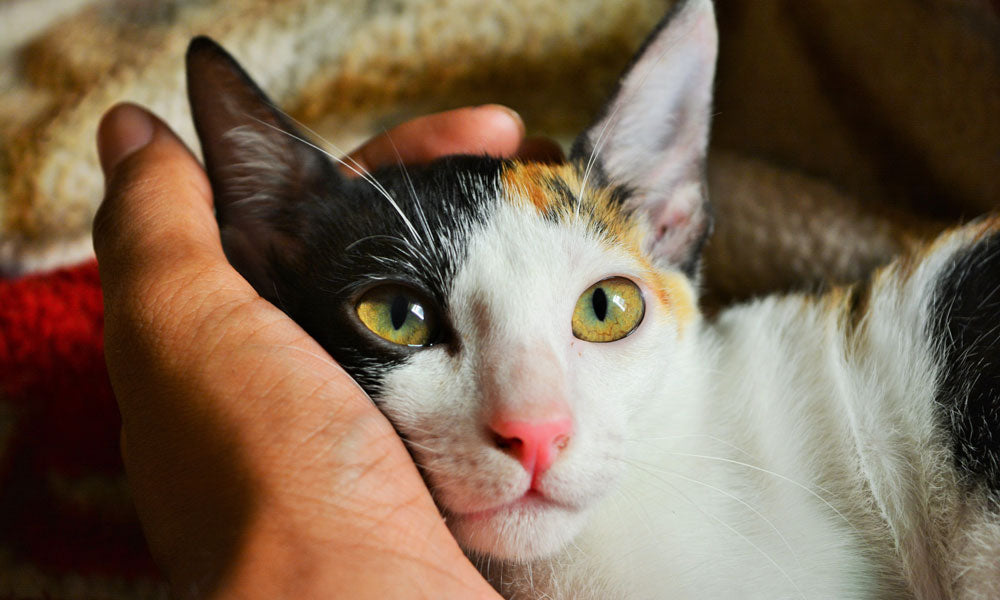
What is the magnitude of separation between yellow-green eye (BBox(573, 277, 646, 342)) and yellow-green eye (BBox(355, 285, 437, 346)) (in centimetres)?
18

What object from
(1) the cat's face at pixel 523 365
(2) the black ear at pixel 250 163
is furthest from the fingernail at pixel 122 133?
(1) the cat's face at pixel 523 365

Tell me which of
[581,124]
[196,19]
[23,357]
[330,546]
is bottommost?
[23,357]

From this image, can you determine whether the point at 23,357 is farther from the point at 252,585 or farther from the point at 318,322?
the point at 252,585

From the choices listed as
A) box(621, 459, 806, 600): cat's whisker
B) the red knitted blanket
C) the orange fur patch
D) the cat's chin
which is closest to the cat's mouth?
the cat's chin

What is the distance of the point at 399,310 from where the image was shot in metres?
0.84

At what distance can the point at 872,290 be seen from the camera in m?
1.12

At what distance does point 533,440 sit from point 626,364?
225 millimetres

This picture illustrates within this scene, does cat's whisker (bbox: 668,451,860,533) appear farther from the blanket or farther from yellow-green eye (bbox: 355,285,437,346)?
the blanket

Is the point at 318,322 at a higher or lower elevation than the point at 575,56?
lower

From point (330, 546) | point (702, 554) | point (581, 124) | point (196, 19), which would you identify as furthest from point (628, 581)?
point (196, 19)

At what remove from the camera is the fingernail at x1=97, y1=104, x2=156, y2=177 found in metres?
1.10

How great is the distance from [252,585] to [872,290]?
94 centimetres

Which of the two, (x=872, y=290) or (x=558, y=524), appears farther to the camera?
(x=872, y=290)

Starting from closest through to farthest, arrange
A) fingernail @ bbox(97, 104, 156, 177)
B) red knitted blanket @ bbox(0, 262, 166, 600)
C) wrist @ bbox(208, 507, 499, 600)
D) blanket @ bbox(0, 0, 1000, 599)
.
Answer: wrist @ bbox(208, 507, 499, 600) < fingernail @ bbox(97, 104, 156, 177) < red knitted blanket @ bbox(0, 262, 166, 600) < blanket @ bbox(0, 0, 1000, 599)
